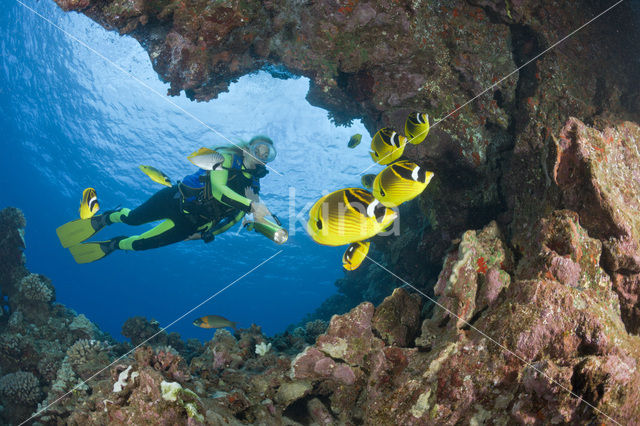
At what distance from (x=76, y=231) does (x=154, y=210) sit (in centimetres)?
180

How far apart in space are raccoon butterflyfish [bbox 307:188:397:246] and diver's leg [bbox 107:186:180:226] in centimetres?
592

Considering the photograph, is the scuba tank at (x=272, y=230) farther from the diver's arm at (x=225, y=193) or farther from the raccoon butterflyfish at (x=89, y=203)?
the raccoon butterflyfish at (x=89, y=203)

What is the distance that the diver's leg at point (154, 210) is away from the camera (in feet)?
22.1

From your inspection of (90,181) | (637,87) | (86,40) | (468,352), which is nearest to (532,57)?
(637,87)

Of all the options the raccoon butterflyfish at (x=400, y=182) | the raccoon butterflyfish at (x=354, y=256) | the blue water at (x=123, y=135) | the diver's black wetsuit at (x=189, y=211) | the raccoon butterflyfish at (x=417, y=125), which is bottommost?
the raccoon butterflyfish at (x=354, y=256)

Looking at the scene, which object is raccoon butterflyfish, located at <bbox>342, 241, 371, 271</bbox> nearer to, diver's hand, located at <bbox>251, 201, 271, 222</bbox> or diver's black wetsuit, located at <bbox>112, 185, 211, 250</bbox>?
diver's hand, located at <bbox>251, 201, 271, 222</bbox>

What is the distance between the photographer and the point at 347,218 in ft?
4.94

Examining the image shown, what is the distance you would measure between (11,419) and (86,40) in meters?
20.0

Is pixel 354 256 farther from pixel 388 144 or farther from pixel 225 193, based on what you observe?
pixel 225 193

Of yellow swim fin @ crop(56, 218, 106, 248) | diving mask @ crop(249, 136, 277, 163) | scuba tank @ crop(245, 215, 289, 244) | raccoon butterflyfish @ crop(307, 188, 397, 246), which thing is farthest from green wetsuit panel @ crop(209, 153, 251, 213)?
yellow swim fin @ crop(56, 218, 106, 248)

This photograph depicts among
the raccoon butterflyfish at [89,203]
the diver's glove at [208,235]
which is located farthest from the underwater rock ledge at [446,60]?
the diver's glove at [208,235]

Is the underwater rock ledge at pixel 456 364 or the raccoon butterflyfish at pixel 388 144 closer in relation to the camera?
the underwater rock ledge at pixel 456 364

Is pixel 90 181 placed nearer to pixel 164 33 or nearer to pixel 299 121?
pixel 299 121

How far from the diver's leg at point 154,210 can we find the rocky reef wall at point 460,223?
7.60 feet
